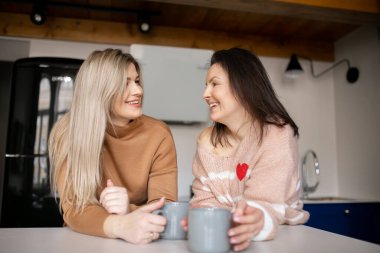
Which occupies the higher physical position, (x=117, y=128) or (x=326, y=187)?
(x=117, y=128)

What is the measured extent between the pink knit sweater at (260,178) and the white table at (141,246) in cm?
5

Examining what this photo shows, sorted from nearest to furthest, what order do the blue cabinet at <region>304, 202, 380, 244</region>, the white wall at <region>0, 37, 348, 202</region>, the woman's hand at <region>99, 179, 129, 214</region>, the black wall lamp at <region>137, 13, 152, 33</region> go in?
the woman's hand at <region>99, 179, 129, 214</region> → the blue cabinet at <region>304, 202, 380, 244</region> → the black wall lamp at <region>137, 13, 152, 33</region> → the white wall at <region>0, 37, 348, 202</region>

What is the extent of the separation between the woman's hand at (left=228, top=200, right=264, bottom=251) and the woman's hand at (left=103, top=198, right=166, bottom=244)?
0.50ft

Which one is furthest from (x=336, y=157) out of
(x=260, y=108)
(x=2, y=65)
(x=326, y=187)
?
(x=2, y=65)

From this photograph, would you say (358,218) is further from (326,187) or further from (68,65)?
(68,65)

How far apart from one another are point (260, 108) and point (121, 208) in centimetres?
48

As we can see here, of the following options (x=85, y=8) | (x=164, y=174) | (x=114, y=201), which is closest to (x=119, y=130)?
(x=164, y=174)

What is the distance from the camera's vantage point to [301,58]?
3.00m

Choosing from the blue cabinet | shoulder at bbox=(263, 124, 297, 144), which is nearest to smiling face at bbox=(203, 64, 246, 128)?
shoulder at bbox=(263, 124, 297, 144)

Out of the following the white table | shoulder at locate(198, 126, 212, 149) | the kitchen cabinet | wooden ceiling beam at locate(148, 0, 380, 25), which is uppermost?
wooden ceiling beam at locate(148, 0, 380, 25)

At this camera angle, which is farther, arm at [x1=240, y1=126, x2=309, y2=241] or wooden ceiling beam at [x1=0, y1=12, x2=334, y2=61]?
wooden ceiling beam at [x1=0, y1=12, x2=334, y2=61]

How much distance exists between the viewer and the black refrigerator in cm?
197

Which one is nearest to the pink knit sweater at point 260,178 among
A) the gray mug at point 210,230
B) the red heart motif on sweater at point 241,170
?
the red heart motif on sweater at point 241,170

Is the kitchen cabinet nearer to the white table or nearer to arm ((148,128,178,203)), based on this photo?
arm ((148,128,178,203))
